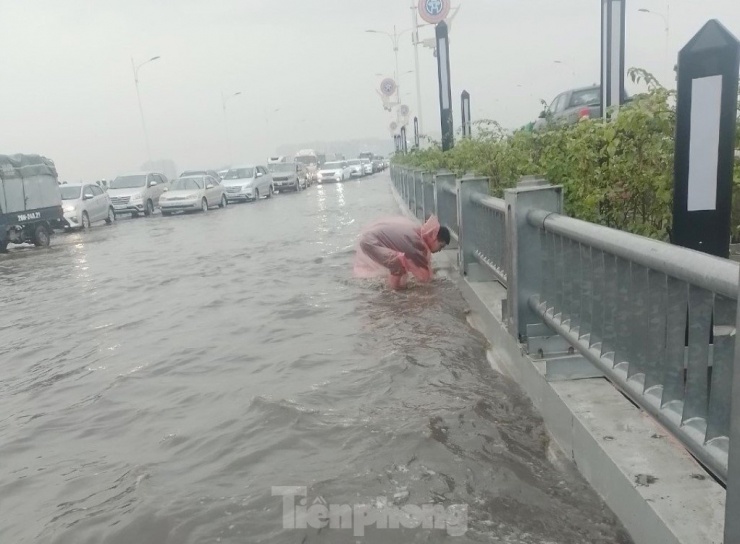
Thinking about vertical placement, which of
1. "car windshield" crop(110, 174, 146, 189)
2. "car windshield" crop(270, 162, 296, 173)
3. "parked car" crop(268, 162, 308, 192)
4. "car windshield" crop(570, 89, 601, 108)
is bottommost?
"parked car" crop(268, 162, 308, 192)

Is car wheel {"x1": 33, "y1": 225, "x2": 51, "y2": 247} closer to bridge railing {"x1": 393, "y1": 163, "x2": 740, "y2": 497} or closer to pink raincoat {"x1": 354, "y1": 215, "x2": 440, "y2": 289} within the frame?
pink raincoat {"x1": 354, "y1": 215, "x2": 440, "y2": 289}

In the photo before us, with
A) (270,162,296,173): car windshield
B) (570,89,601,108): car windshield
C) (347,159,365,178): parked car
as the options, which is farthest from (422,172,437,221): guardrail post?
(347,159,365,178): parked car

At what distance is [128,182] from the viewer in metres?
27.1

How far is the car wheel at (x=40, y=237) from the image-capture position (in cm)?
1761

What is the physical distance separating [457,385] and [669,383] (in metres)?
2.33

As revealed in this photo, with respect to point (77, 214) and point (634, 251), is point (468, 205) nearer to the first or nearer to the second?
point (634, 251)

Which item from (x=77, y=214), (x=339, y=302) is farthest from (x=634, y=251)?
(x=77, y=214)

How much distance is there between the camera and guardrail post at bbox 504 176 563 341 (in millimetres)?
3648

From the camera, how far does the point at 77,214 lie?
2108 centimetres

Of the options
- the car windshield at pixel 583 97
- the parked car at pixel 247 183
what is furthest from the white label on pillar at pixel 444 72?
the parked car at pixel 247 183

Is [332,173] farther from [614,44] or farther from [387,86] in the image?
[614,44]

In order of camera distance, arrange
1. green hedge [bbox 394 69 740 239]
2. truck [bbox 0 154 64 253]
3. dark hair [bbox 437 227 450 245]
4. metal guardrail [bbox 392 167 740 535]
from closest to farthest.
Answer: metal guardrail [bbox 392 167 740 535] → green hedge [bbox 394 69 740 239] → dark hair [bbox 437 227 450 245] → truck [bbox 0 154 64 253]

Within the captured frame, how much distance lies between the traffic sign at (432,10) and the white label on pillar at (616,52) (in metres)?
9.70

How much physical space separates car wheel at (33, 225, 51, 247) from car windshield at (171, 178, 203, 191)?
26.3 feet
